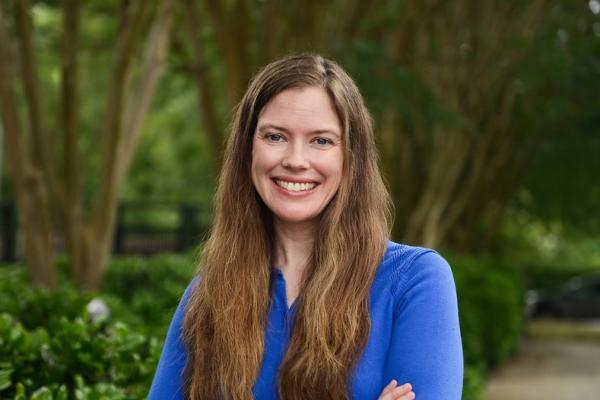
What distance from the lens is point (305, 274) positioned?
8.96 feet

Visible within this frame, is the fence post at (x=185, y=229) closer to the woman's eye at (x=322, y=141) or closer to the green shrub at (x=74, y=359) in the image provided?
the green shrub at (x=74, y=359)

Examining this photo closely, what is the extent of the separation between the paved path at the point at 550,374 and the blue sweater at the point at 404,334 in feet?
40.7

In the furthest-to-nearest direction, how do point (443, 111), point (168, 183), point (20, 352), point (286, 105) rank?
point (168, 183), point (443, 111), point (20, 352), point (286, 105)

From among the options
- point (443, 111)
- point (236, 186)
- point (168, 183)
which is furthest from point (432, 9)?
point (168, 183)

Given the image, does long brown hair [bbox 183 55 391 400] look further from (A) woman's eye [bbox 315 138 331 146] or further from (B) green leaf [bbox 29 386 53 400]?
(B) green leaf [bbox 29 386 53 400]

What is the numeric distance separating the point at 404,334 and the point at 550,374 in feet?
Result: 53.6

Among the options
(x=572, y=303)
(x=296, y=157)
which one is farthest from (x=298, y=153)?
(x=572, y=303)

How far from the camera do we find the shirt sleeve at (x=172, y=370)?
2.73 meters

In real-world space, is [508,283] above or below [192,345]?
below

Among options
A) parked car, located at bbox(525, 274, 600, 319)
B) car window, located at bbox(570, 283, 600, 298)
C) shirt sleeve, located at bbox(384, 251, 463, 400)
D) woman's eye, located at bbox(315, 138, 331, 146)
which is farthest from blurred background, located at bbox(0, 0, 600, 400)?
car window, located at bbox(570, 283, 600, 298)

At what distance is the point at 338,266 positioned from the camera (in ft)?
8.71

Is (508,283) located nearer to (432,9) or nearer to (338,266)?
(432,9)

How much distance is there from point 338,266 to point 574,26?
1165 cm

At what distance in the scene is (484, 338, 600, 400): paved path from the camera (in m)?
15.4
